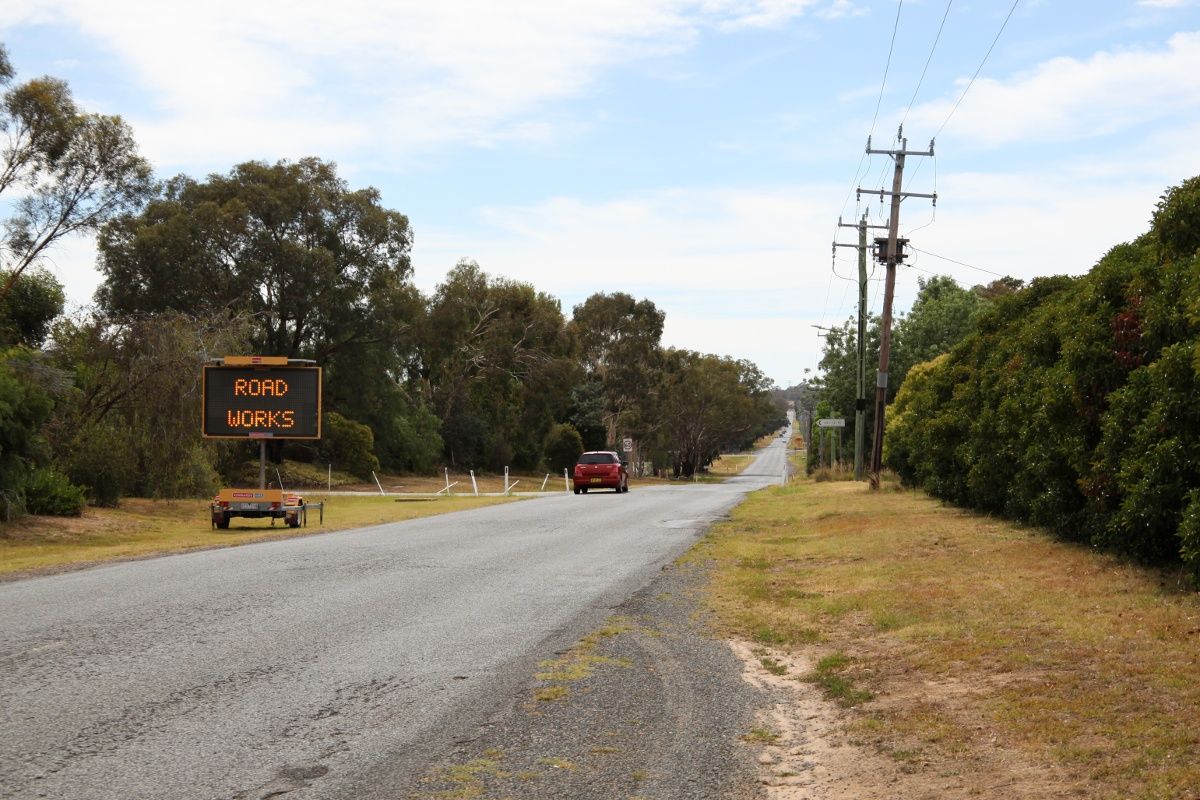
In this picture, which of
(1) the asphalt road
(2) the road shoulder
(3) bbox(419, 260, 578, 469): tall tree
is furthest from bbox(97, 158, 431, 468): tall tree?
(2) the road shoulder

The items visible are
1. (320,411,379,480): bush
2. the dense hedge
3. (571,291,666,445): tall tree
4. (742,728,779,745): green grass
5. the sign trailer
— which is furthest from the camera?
(571,291,666,445): tall tree

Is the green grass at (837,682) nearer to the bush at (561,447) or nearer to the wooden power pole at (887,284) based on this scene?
the wooden power pole at (887,284)

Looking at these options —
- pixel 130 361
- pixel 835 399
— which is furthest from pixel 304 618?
pixel 835 399

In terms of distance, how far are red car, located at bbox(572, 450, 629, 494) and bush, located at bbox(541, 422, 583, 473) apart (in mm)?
36195

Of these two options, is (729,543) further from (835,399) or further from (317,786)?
(835,399)

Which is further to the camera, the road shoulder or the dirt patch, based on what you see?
the road shoulder

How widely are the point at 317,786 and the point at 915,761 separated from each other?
300cm

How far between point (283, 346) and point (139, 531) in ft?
98.2

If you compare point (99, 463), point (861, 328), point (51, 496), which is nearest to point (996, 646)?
point (51, 496)

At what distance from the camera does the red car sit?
146ft

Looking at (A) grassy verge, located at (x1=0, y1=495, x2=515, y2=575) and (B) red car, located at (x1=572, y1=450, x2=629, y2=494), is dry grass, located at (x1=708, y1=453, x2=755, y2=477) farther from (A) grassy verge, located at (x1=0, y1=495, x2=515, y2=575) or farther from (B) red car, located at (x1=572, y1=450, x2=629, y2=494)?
(A) grassy verge, located at (x1=0, y1=495, x2=515, y2=575)

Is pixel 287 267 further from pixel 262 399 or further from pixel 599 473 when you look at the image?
pixel 262 399

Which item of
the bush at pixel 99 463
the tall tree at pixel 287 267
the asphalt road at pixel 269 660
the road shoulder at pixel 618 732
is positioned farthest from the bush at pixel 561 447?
the road shoulder at pixel 618 732

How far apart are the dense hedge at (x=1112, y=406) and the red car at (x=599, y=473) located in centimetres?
2488
